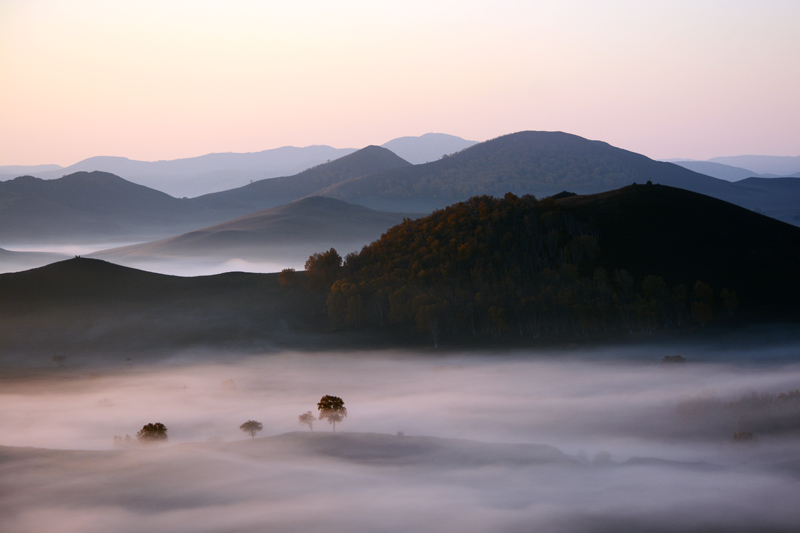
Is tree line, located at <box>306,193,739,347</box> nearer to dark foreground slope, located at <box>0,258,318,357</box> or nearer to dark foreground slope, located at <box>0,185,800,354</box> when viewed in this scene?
dark foreground slope, located at <box>0,185,800,354</box>

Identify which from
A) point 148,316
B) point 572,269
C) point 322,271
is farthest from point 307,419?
point 148,316

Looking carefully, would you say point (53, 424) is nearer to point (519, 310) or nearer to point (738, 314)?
point (519, 310)

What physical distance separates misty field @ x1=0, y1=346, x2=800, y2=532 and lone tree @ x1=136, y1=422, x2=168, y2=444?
2491mm

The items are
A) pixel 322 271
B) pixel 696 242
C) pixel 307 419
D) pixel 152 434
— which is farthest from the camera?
pixel 322 271

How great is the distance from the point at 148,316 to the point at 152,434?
9002 cm

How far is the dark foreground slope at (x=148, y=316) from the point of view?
158 meters

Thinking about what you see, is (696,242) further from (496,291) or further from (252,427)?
(252,427)

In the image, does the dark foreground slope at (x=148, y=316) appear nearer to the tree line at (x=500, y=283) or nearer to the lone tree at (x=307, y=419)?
the tree line at (x=500, y=283)

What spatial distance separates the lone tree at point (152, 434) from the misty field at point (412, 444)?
2.49 m

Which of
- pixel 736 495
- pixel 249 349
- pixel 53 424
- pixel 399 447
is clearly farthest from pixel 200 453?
pixel 249 349

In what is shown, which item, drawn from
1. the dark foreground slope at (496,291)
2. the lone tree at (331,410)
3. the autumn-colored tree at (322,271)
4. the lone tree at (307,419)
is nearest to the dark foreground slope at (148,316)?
the dark foreground slope at (496,291)

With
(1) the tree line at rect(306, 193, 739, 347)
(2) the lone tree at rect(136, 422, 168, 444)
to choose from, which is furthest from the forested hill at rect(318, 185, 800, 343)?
(2) the lone tree at rect(136, 422, 168, 444)

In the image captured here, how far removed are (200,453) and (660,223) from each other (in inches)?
5343

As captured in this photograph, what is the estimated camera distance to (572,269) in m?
158
